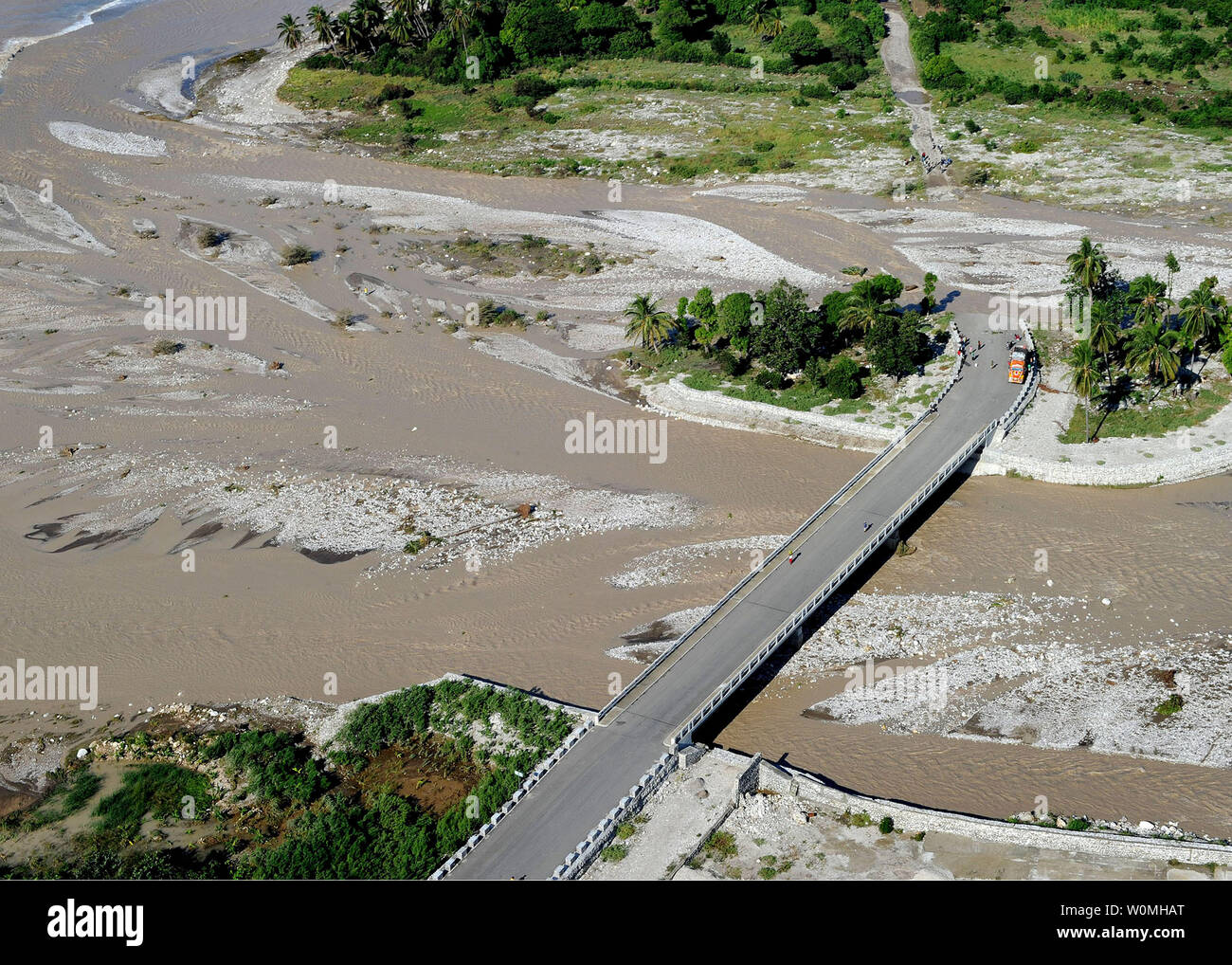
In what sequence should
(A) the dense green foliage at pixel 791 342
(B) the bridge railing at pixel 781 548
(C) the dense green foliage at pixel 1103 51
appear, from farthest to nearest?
(C) the dense green foliage at pixel 1103 51
(A) the dense green foliage at pixel 791 342
(B) the bridge railing at pixel 781 548

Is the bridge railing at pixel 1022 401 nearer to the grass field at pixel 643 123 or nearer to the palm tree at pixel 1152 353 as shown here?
the palm tree at pixel 1152 353

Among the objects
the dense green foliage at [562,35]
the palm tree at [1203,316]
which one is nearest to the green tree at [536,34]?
the dense green foliage at [562,35]

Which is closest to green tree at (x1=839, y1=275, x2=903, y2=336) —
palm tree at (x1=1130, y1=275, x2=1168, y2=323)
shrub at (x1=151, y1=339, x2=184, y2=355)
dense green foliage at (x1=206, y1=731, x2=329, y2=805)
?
palm tree at (x1=1130, y1=275, x2=1168, y2=323)

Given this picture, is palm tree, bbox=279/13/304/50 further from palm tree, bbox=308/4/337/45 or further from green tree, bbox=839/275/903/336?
green tree, bbox=839/275/903/336

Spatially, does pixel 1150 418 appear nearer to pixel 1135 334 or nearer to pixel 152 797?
pixel 1135 334

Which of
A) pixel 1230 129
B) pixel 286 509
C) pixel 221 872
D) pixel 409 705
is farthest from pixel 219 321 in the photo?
pixel 1230 129

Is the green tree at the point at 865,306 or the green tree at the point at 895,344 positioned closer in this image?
the green tree at the point at 895,344
